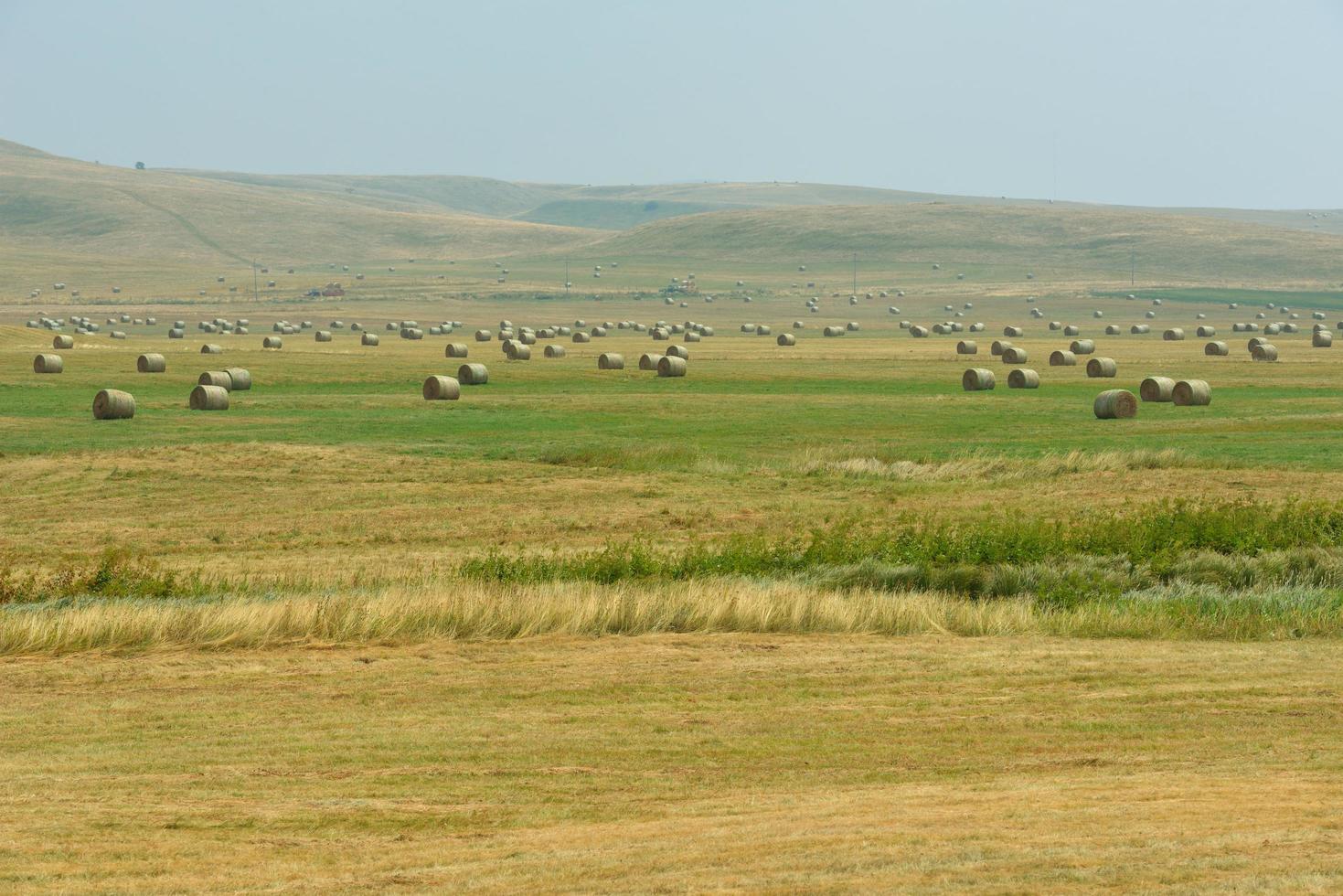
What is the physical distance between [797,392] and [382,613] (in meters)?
39.8

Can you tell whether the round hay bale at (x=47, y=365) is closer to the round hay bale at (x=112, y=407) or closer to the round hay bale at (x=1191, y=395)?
the round hay bale at (x=112, y=407)

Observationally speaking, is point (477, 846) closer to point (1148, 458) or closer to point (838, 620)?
point (838, 620)

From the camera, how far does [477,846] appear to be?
467 inches

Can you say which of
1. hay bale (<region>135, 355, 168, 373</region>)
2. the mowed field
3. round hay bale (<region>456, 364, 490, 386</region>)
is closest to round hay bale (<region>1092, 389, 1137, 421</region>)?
the mowed field

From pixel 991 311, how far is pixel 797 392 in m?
96.0

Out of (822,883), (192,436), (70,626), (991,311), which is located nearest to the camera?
(822,883)

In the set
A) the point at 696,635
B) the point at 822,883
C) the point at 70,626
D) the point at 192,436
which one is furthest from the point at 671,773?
the point at 192,436

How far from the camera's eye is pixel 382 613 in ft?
67.7

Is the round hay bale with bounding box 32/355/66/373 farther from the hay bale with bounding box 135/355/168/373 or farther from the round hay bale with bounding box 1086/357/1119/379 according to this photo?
the round hay bale with bounding box 1086/357/1119/379

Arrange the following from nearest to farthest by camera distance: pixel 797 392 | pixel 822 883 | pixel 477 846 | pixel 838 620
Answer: pixel 822 883, pixel 477 846, pixel 838 620, pixel 797 392

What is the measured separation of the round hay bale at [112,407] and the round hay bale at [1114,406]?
25.7 m

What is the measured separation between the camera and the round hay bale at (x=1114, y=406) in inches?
1874

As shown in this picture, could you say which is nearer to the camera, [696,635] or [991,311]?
[696,635]

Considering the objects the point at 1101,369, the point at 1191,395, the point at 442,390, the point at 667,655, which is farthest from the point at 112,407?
the point at 1101,369
